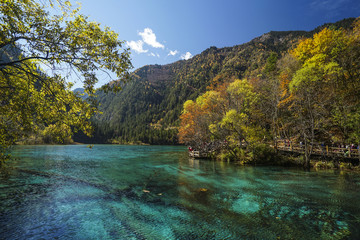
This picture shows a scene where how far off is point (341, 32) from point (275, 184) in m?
30.1

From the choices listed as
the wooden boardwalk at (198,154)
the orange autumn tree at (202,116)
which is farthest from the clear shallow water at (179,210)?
the orange autumn tree at (202,116)

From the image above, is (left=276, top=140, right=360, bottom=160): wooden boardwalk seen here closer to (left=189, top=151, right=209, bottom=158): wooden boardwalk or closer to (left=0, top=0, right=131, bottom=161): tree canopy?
(left=189, top=151, right=209, bottom=158): wooden boardwalk

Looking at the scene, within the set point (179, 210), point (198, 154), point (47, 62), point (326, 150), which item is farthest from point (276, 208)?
point (198, 154)

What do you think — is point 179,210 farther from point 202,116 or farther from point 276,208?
point 202,116

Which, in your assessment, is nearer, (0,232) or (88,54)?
(88,54)

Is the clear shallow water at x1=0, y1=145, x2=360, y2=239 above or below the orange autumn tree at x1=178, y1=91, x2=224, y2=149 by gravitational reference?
below

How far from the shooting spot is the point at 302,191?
12.2 metres

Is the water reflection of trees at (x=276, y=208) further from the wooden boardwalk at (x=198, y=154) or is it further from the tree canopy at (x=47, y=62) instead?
the wooden boardwalk at (x=198, y=154)

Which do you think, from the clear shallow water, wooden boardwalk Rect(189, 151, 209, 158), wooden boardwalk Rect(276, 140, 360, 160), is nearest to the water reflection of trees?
the clear shallow water

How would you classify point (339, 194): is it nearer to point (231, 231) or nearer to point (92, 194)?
point (231, 231)

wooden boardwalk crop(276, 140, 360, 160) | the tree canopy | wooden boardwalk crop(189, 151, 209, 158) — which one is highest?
the tree canopy

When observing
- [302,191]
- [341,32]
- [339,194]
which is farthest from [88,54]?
[341,32]

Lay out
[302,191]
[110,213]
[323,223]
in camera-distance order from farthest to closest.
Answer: [302,191] < [110,213] < [323,223]

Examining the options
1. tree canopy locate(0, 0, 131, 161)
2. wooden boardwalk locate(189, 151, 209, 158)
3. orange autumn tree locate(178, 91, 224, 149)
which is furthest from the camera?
orange autumn tree locate(178, 91, 224, 149)
